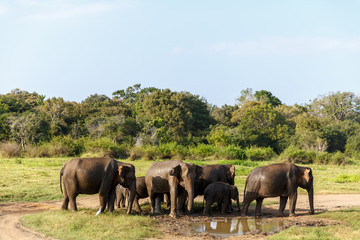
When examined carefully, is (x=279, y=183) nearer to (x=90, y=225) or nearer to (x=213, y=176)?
(x=213, y=176)

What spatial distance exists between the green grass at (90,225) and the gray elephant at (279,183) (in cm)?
369

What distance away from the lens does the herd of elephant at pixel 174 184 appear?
37.9 feet

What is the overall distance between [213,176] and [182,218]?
278cm

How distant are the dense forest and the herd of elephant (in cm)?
2106

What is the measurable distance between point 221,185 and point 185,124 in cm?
3927

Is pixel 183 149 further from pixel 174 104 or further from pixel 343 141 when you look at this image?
pixel 343 141

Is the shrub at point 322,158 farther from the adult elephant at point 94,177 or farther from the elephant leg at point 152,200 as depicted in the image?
the adult elephant at point 94,177

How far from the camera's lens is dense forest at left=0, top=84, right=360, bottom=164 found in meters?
36.4

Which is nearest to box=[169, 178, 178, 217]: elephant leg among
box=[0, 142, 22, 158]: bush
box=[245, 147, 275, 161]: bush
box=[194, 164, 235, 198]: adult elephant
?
box=[194, 164, 235, 198]: adult elephant

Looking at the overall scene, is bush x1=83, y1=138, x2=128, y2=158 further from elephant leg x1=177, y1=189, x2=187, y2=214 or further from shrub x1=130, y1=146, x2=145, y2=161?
elephant leg x1=177, y1=189, x2=187, y2=214

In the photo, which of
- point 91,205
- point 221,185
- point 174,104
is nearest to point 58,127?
point 174,104

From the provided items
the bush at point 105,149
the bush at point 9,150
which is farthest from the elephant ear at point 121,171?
the bush at point 9,150

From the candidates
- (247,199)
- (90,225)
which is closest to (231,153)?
(247,199)

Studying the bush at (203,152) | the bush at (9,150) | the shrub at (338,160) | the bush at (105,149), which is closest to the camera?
the bush at (9,150)
